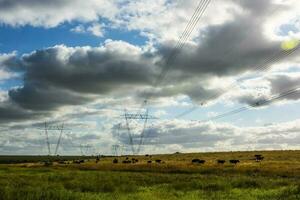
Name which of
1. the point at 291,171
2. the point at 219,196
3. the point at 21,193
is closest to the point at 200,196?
the point at 219,196

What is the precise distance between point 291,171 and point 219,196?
44.0 meters

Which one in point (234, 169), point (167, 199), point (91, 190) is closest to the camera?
point (167, 199)

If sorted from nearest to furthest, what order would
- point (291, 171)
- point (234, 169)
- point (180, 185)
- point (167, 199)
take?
point (167, 199), point (180, 185), point (291, 171), point (234, 169)

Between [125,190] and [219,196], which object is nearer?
[219,196]

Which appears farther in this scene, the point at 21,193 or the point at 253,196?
the point at 253,196

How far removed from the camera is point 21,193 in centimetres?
3391

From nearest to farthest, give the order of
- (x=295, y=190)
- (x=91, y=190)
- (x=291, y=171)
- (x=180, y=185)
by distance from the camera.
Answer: (x=295, y=190) < (x=91, y=190) < (x=180, y=185) < (x=291, y=171)

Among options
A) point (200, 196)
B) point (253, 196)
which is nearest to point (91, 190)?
point (200, 196)

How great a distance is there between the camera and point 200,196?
36219 mm

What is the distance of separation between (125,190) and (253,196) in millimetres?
12659

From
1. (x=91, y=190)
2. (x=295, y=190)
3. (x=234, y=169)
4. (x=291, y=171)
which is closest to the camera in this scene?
(x=295, y=190)

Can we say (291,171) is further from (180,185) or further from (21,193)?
(21,193)

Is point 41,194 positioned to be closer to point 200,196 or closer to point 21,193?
point 21,193

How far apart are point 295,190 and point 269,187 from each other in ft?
25.1
